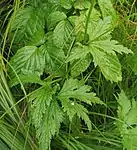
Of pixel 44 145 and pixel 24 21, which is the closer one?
pixel 44 145

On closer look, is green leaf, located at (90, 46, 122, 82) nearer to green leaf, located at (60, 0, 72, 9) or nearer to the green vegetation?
the green vegetation

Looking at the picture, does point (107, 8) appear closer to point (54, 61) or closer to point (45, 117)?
point (54, 61)

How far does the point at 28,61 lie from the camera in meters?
1.22

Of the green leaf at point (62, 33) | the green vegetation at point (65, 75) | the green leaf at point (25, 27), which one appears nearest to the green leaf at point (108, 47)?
the green vegetation at point (65, 75)

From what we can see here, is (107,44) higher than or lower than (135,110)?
higher

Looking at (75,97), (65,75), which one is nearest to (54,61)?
(65,75)

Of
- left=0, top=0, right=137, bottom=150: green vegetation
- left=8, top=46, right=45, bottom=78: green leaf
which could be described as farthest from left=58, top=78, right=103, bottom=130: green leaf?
left=8, top=46, right=45, bottom=78: green leaf

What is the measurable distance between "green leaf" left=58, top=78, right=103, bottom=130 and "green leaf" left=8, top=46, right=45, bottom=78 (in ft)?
0.37

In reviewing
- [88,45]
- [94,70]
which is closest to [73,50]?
[88,45]

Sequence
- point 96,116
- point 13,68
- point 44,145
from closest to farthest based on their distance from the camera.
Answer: point 44,145 < point 13,68 < point 96,116

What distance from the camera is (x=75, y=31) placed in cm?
124

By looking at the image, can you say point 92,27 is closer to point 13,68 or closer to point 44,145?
point 13,68

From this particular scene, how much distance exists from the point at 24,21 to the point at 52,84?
0.79ft

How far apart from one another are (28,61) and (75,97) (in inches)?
8.1
